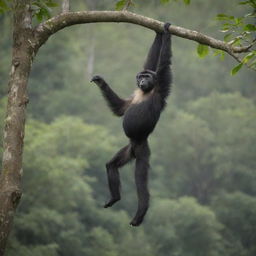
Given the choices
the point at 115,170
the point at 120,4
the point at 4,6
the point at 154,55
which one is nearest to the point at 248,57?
the point at 120,4

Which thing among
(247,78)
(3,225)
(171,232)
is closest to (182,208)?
(171,232)

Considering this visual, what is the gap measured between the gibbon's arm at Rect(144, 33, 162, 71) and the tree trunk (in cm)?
328

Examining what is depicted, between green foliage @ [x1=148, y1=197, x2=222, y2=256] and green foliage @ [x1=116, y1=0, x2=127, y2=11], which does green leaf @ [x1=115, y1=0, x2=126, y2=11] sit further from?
green foliage @ [x1=148, y1=197, x2=222, y2=256]

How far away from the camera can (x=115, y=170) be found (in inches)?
429

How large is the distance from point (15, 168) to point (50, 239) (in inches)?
1347

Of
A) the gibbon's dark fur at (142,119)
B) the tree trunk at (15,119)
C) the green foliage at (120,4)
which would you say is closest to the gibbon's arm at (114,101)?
the gibbon's dark fur at (142,119)

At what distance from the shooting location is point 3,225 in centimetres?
673

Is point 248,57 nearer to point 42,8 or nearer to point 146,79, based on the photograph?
point 42,8

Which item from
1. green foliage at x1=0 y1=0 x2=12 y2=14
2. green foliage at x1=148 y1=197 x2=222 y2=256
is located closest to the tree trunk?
green foliage at x1=0 y1=0 x2=12 y2=14

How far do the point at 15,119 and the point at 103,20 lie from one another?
79.5 inches

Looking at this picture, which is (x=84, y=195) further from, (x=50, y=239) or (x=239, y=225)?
(x=239, y=225)

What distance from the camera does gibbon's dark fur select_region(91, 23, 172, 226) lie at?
10.7 m

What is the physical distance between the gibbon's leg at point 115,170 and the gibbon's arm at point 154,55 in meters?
1.59

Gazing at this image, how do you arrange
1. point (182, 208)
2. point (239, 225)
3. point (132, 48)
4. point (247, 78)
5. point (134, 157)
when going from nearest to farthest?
point (134, 157) < point (182, 208) < point (239, 225) < point (247, 78) < point (132, 48)
